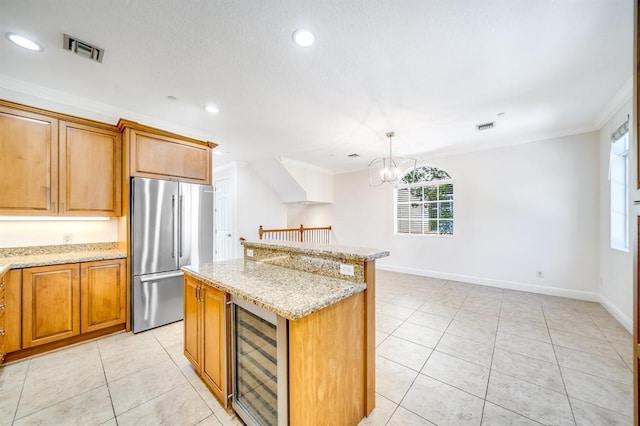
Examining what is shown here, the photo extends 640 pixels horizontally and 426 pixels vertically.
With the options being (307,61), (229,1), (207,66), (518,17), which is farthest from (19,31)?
(518,17)

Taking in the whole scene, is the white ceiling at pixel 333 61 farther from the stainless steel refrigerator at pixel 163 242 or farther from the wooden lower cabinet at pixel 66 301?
the wooden lower cabinet at pixel 66 301

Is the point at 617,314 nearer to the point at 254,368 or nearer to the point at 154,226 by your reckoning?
the point at 254,368

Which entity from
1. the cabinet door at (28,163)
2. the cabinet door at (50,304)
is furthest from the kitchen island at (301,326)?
the cabinet door at (28,163)

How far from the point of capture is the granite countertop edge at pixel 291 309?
1125 millimetres

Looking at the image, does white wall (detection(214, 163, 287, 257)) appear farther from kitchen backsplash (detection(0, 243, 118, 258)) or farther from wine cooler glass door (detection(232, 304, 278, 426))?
wine cooler glass door (detection(232, 304, 278, 426))

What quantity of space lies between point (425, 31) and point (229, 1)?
1.36 meters

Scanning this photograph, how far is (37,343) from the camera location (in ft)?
7.34

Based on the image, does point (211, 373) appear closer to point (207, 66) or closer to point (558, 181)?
point (207, 66)

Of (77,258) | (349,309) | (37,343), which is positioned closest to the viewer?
(349,309)

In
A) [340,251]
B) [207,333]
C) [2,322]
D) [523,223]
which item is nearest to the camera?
[340,251]

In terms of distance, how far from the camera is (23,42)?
1859 millimetres

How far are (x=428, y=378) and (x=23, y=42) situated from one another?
4.17m

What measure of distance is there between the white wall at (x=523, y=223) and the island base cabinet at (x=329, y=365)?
4.08 meters

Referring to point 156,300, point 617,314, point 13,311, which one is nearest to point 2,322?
point 13,311
